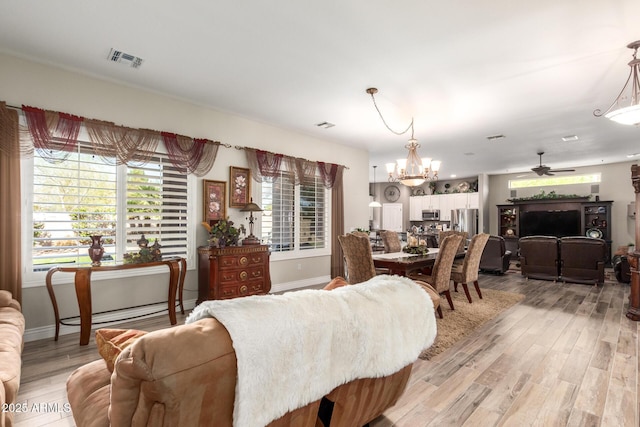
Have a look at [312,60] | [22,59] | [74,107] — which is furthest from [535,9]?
[22,59]

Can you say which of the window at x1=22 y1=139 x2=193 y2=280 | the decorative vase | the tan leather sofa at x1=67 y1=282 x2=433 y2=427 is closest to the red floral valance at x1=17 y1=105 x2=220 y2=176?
the window at x1=22 y1=139 x2=193 y2=280

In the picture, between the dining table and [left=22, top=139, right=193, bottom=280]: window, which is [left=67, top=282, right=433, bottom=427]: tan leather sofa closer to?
[left=22, top=139, right=193, bottom=280]: window

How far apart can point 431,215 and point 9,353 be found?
1172cm

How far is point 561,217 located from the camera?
941 cm

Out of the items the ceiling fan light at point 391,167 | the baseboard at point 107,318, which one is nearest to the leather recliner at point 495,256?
the ceiling fan light at point 391,167

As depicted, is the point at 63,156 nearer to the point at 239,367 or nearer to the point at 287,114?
the point at 287,114

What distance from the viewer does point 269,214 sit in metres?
5.42

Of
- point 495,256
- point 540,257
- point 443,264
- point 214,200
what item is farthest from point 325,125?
point 540,257

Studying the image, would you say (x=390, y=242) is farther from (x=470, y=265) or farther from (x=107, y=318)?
(x=107, y=318)

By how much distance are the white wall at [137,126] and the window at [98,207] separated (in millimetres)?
300

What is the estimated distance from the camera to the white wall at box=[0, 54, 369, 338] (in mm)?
3284

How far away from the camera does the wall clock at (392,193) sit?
42.0 feet

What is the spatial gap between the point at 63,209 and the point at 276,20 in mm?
3032

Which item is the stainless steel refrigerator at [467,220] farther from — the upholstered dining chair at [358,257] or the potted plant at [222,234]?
the potted plant at [222,234]
